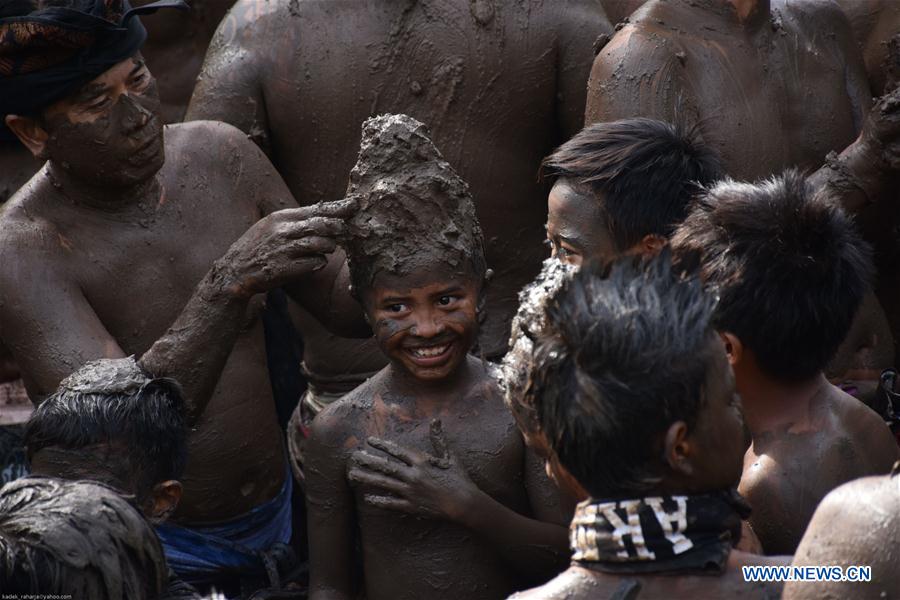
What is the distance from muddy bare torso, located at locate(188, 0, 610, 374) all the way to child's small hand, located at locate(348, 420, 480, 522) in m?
1.04

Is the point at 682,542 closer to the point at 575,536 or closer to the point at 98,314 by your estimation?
the point at 575,536

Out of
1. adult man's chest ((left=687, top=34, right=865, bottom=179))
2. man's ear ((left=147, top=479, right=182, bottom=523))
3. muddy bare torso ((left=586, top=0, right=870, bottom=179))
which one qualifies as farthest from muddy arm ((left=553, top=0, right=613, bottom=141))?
man's ear ((left=147, top=479, right=182, bottom=523))

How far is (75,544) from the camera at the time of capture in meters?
2.28

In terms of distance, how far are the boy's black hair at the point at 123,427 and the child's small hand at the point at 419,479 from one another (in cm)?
51

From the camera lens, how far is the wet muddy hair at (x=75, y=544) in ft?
7.29

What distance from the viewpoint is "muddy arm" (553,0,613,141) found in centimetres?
442

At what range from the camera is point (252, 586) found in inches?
163

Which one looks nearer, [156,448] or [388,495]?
[156,448]

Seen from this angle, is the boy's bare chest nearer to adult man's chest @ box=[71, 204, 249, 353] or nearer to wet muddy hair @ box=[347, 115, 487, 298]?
wet muddy hair @ box=[347, 115, 487, 298]

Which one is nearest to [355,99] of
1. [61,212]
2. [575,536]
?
[61,212]

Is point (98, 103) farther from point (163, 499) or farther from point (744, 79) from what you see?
point (744, 79)

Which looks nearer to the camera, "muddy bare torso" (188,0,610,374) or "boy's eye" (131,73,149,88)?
"boy's eye" (131,73,149,88)

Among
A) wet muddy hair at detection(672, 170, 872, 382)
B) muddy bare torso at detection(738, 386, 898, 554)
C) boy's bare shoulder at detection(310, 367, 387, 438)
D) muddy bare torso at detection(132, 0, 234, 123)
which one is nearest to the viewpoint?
muddy bare torso at detection(738, 386, 898, 554)

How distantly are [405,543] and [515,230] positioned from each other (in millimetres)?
1367
